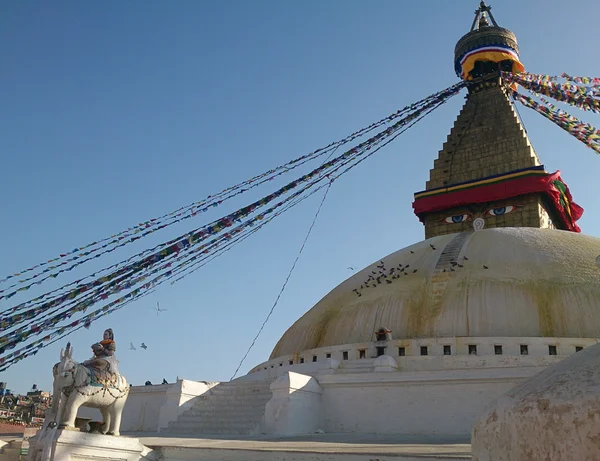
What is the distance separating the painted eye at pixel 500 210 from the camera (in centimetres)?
2030

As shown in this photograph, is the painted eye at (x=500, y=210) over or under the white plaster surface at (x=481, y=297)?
over

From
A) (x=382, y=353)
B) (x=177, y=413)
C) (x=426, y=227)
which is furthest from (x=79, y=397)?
(x=426, y=227)

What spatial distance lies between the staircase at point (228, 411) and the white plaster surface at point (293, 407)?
419mm

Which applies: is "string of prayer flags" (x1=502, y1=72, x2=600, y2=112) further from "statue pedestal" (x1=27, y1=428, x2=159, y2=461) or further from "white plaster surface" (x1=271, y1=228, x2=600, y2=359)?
"statue pedestal" (x1=27, y1=428, x2=159, y2=461)

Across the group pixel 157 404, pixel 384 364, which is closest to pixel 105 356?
pixel 157 404

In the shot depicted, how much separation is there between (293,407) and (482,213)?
41.4 feet

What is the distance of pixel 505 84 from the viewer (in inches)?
927

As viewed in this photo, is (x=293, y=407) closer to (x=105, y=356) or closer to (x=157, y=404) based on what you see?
(x=157, y=404)

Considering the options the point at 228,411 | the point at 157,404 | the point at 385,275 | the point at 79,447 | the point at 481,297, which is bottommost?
the point at 79,447

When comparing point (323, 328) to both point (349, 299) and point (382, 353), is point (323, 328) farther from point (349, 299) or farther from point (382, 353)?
point (382, 353)

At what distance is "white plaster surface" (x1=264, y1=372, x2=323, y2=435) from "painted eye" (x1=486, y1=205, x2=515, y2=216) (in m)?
11.9

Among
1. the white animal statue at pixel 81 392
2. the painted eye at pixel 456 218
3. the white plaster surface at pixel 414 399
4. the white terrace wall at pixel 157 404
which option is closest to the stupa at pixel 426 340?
the white plaster surface at pixel 414 399

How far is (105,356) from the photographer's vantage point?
7637 millimetres

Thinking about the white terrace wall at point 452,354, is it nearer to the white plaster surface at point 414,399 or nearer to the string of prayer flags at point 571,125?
the white plaster surface at point 414,399
